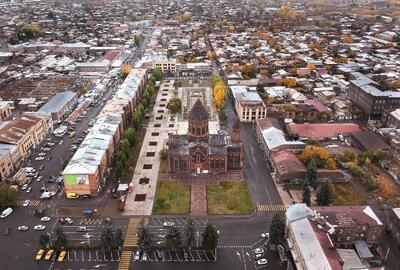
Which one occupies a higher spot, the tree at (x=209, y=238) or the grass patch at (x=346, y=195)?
the tree at (x=209, y=238)

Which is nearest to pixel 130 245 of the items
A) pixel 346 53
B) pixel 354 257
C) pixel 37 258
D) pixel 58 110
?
pixel 37 258

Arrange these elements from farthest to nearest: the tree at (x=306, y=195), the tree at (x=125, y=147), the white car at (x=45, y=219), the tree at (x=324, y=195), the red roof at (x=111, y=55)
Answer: the red roof at (x=111, y=55) < the tree at (x=125, y=147) < the tree at (x=306, y=195) < the tree at (x=324, y=195) < the white car at (x=45, y=219)

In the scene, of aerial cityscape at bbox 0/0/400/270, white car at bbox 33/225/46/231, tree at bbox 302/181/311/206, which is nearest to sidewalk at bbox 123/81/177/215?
aerial cityscape at bbox 0/0/400/270

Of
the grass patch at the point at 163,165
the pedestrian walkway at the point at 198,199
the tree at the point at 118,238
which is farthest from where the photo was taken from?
the grass patch at the point at 163,165

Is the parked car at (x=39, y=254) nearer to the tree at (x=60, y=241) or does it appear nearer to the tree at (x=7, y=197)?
the tree at (x=60, y=241)

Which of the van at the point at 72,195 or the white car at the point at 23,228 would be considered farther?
the van at the point at 72,195

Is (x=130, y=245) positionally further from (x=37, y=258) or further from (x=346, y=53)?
(x=346, y=53)

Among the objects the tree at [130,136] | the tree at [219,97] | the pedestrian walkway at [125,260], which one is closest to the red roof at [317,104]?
the tree at [219,97]
